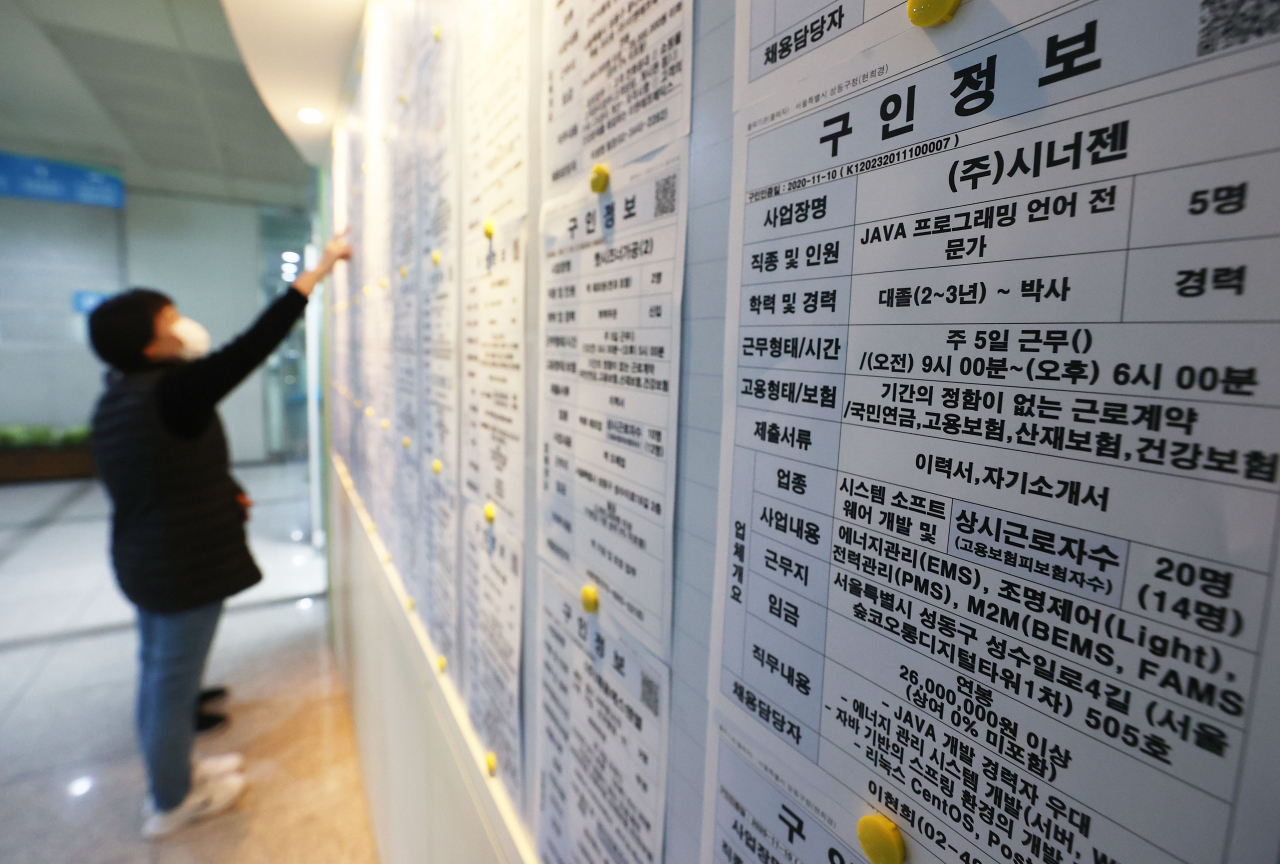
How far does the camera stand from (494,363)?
2.23ft

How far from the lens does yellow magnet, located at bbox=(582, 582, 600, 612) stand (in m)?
0.47

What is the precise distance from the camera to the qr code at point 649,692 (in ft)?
1.33

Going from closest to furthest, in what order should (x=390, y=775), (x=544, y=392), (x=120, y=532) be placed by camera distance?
(x=544, y=392) < (x=390, y=775) < (x=120, y=532)

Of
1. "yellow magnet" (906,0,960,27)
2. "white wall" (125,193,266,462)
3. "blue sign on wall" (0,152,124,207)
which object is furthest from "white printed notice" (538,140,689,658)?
"blue sign on wall" (0,152,124,207)

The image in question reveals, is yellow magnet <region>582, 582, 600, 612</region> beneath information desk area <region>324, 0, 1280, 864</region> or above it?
beneath

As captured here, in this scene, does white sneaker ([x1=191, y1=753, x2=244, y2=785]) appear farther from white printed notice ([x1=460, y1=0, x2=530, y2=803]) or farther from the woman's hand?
white printed notice ([x1=460, y1=0, x2=530, y2=803])

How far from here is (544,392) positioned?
56 centimetres

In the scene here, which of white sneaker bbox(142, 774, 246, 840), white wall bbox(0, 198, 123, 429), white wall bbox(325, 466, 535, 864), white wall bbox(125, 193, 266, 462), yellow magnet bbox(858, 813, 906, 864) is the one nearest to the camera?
yellow magnet bbox(858, 813, 906, 864)

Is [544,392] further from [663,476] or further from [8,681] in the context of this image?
[8,681]

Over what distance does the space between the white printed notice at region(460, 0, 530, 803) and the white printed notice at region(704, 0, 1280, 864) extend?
38cm

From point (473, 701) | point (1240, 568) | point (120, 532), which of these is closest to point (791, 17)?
point (1240, 568)

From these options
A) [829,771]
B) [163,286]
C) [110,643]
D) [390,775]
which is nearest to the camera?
[829,771]

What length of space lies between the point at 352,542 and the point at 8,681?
1.95 meters

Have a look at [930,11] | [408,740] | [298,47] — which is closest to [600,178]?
[930,11]
